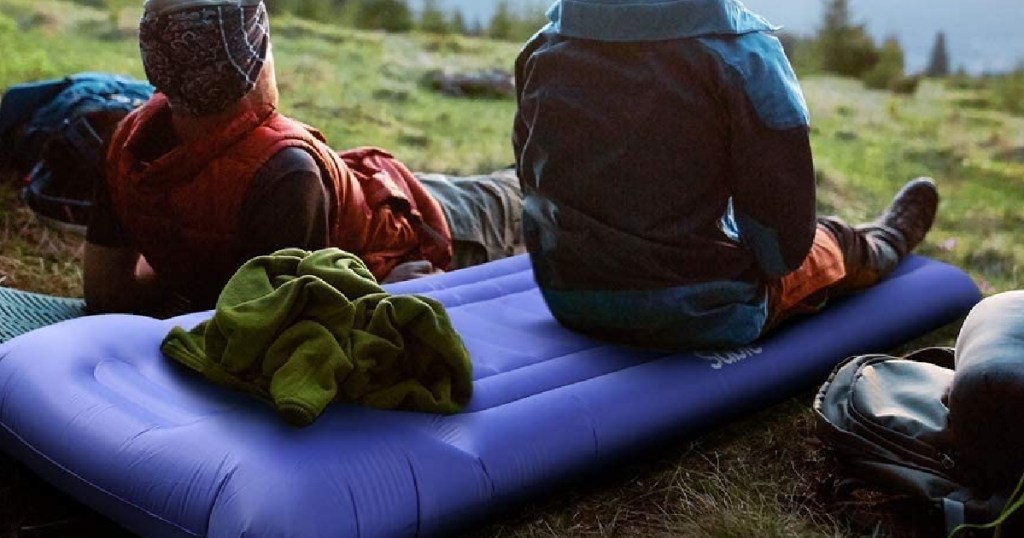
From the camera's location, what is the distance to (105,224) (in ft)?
9.98

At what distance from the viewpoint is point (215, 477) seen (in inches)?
80.2

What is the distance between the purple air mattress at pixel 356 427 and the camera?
2.04 meters

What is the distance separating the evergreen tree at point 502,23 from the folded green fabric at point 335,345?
501cm

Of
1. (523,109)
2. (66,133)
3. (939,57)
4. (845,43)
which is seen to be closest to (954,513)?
(523,109)

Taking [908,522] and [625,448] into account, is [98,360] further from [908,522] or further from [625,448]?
[908,522]

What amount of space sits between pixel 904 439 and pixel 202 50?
5.36 feet

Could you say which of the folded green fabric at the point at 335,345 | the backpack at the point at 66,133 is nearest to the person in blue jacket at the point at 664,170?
the folded green fabric at the point at 335,345

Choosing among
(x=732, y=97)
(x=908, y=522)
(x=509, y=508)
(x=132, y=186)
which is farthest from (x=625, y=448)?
(x=132, y=186)

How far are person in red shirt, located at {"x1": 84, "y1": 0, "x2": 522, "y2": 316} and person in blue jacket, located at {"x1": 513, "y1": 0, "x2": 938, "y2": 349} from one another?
0.49 m

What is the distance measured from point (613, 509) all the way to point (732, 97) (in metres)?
0.82

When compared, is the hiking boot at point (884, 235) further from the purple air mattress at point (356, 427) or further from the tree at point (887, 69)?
the tree at point (887, 69)

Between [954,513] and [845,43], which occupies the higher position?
[954,513]

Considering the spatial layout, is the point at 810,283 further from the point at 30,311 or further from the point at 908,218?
the point at 30,311

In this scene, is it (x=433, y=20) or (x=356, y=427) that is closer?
(x=356, y=427)
